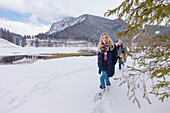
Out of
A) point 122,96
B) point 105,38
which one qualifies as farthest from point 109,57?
point 122,96

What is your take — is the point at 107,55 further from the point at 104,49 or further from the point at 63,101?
the point at 63,101

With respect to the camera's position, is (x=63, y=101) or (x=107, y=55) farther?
(x=107, y=55)

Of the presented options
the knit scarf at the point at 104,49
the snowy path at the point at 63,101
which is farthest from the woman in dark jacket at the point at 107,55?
the snowy path at the point at 63,101

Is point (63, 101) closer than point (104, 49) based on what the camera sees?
Yes

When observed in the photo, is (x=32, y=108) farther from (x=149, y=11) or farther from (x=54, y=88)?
(x=149, y=11)

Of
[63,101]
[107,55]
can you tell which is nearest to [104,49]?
[107,55]

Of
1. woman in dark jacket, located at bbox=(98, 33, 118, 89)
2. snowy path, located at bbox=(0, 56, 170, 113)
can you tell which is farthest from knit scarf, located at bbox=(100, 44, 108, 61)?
snowy path, located at bbox=(0, 56, 170, 113)

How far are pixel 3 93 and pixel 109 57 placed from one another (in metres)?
3.70

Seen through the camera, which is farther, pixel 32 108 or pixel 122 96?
pixel 122 96

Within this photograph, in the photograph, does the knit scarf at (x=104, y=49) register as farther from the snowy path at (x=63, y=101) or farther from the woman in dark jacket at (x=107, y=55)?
the snowy path at (x=63, y=101)

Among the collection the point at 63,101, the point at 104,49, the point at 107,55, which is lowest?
the point at 63,101

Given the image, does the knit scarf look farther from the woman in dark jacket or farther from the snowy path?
the snowy path

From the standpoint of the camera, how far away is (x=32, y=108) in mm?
2359

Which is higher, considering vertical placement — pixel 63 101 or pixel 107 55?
pixel 107 55
